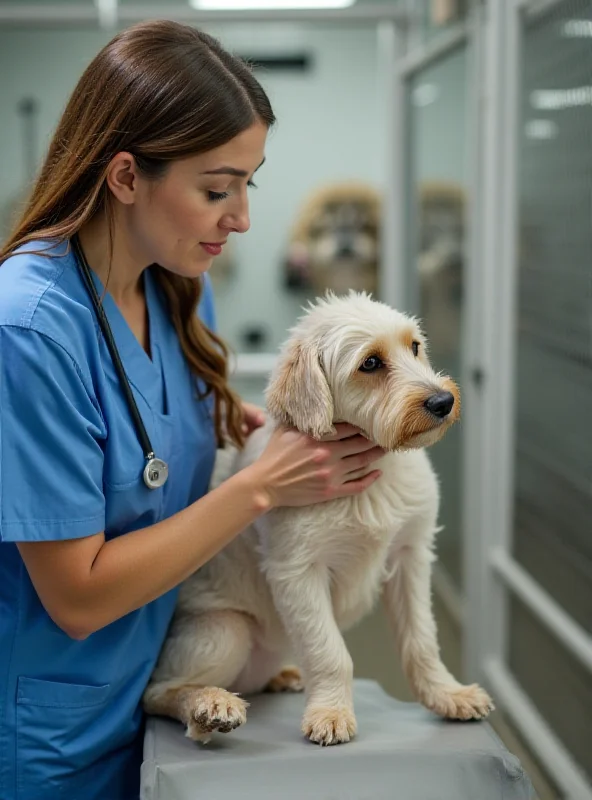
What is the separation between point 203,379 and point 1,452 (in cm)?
42

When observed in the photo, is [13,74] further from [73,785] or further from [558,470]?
[73,785]

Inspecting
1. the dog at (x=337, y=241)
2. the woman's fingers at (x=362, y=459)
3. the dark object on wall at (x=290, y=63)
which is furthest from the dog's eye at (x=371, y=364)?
the dark object on wall at (x=290, y=63)

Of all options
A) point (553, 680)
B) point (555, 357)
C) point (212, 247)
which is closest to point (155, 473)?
point (212, 247)

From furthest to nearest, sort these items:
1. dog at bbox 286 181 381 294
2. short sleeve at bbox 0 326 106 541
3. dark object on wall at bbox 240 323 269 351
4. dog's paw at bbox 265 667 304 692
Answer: dog at bbox 286 181 381 294
dark object on wall at bbox 240 323 269 351
dog's paw at bbox 265 667 304 692
short sleeve at bbox 0 326 106 541

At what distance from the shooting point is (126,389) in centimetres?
127

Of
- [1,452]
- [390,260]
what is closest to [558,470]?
[1,452]

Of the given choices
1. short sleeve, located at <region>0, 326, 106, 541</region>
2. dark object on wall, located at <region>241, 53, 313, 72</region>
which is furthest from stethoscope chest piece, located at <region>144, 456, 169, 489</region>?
Answer: dark object on wall, located at <region>241, 53, 313, 72</region>

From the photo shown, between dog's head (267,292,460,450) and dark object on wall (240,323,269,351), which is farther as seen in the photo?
dark object on wall (240,323,269,351)

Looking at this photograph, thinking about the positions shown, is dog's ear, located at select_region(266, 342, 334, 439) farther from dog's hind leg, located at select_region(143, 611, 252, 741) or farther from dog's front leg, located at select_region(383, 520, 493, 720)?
dog's hind leg, located at select_region(143, 611, 252, 741)

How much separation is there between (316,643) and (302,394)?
1.11 feet

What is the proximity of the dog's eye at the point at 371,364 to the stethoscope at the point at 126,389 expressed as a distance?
0.98 ft

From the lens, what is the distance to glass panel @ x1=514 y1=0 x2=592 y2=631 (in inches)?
82.7

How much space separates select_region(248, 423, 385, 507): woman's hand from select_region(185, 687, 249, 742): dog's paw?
0.27 metres

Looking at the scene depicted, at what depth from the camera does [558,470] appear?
7.60 ft
